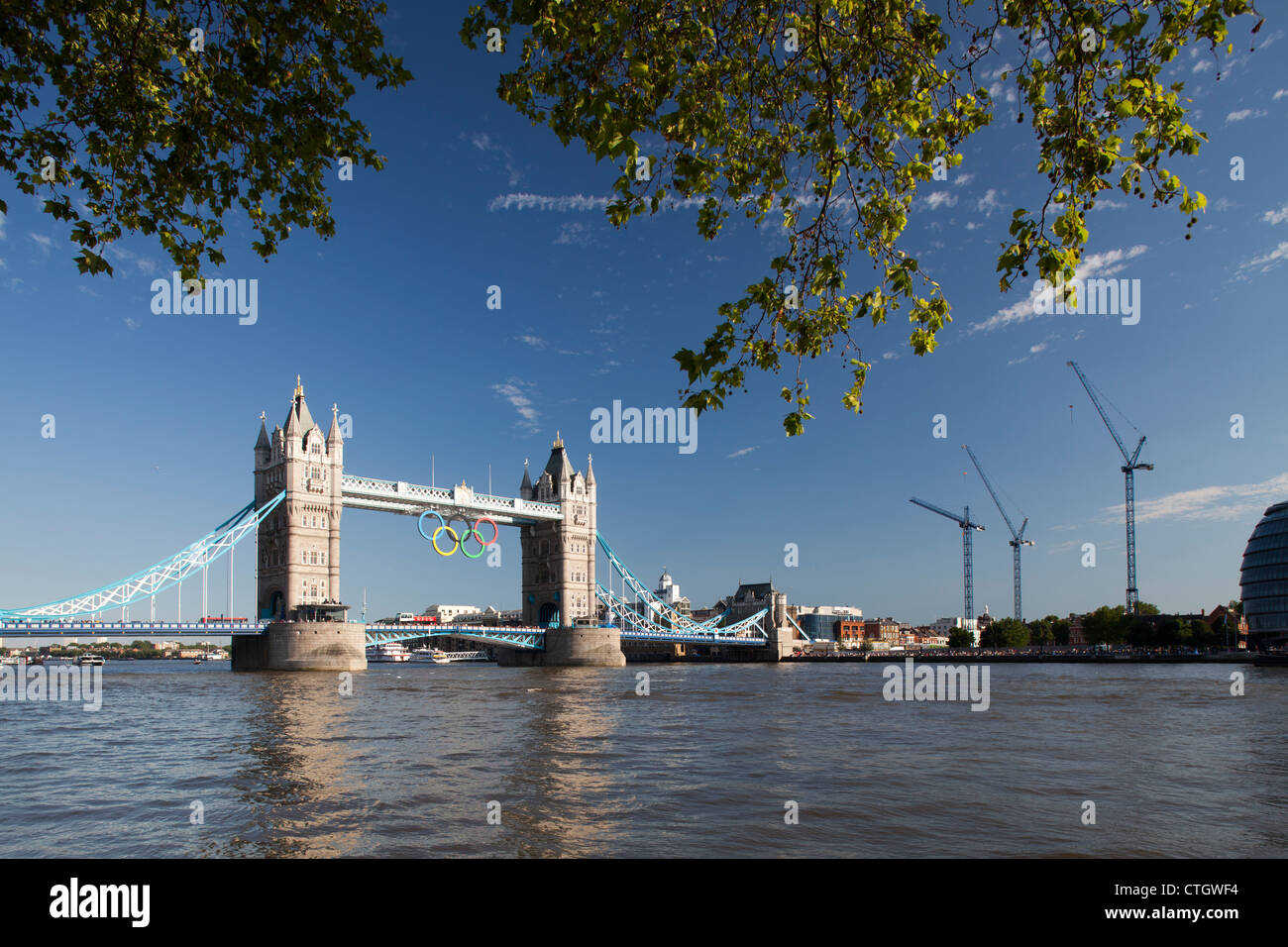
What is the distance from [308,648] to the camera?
66938 millimetres

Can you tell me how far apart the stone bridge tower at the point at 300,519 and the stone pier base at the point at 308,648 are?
657 centimetres

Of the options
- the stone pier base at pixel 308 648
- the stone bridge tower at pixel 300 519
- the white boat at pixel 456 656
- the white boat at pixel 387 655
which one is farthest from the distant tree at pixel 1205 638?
the white boat at pixel 387 655

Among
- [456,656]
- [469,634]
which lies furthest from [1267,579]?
[456,656]

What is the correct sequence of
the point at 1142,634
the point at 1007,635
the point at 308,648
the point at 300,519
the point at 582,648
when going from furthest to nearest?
the point at 1007,635 < the point at 1142,634 < the point at 582,648 < the point at 300,519 < the point at 308,648

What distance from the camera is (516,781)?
14664mm

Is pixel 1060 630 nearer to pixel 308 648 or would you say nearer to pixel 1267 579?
pixel 1267 579

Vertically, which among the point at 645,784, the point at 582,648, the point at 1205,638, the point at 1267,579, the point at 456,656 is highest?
the point at 645,784

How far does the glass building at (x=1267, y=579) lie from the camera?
101438 millimetres

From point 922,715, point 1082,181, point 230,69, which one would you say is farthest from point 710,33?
point 922,715

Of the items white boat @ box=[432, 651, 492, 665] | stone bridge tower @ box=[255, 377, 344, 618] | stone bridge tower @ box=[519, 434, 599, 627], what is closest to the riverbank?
stone bridge tower @ box=[519, 434, 599, 627]

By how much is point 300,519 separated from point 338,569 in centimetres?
583

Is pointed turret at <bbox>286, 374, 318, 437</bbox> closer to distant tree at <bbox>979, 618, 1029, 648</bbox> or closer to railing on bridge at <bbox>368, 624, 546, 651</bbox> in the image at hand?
railing on bridge at <bbox>368, 624, 546, 651</bbox>

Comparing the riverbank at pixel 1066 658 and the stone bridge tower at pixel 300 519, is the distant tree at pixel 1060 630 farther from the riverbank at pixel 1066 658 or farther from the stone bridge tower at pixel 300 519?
the stone bridge tower at pixel 300 519
